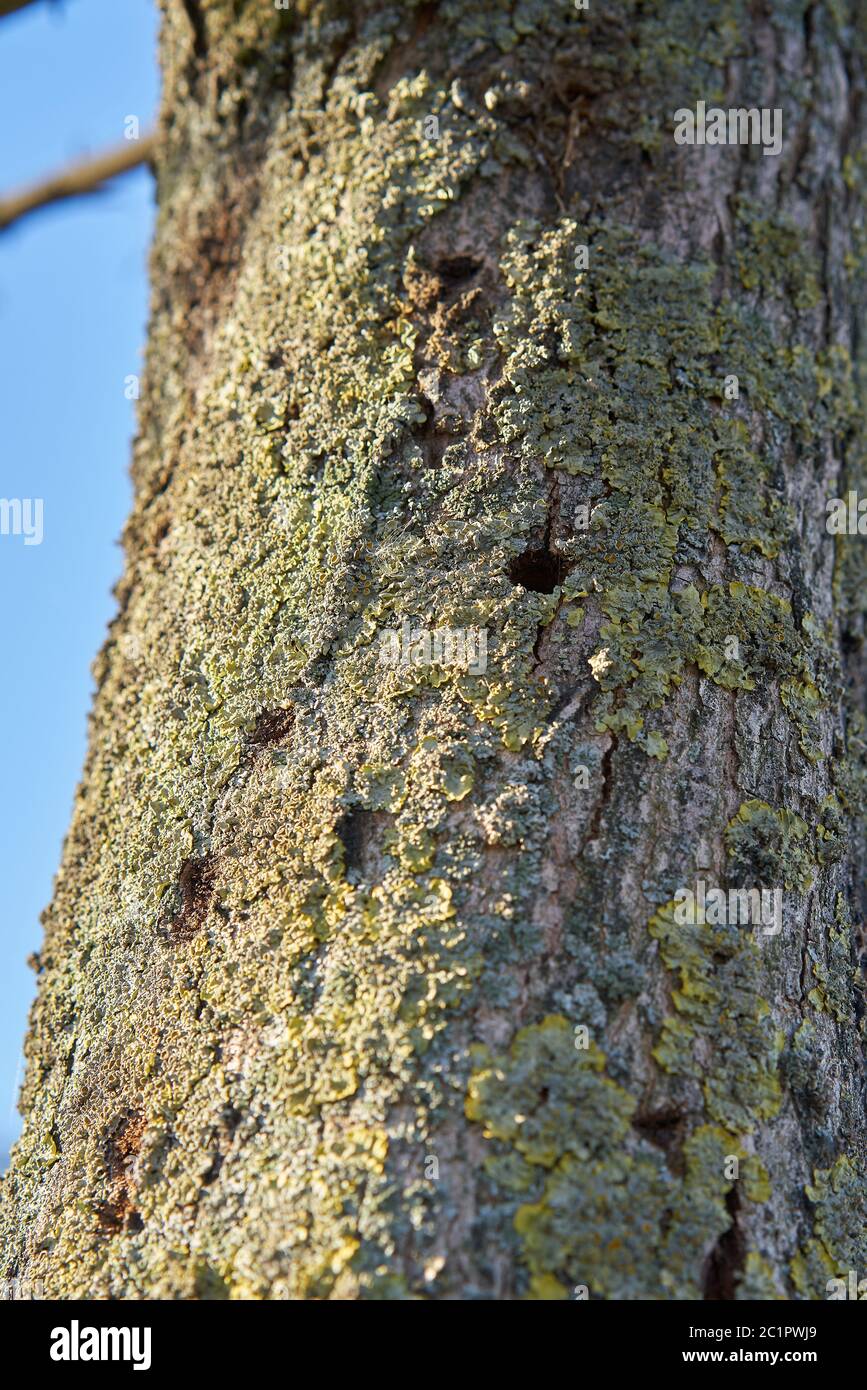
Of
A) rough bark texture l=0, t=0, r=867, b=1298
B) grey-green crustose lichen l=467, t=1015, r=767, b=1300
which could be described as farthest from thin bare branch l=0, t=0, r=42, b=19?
grey-green crustose lichen l=467, t=1015, r=767, b=1300

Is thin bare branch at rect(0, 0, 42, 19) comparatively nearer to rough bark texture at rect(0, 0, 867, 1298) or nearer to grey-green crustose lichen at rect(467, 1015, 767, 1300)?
rough bark texture at rect(0, 0, 867, 1298)

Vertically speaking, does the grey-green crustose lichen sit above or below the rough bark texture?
below

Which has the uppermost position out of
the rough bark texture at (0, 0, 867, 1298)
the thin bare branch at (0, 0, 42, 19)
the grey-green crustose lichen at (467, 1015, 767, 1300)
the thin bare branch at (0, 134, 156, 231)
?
the thin bare branch at (0, 134, 156, 231)

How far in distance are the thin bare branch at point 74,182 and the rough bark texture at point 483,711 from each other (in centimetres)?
147

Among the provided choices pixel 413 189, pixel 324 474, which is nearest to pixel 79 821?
pixel 324 474

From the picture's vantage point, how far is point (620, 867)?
1.71 meters

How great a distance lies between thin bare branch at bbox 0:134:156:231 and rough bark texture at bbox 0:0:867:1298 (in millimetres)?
1466

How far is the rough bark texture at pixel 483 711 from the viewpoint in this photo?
1.56m

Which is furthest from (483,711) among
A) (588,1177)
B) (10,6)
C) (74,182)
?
(74,182)

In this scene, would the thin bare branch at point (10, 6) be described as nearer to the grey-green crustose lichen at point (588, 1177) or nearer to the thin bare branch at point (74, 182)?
the thin bare branch at point (74, 182)

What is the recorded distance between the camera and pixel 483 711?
179 cm

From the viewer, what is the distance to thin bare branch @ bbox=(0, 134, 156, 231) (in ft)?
13.1

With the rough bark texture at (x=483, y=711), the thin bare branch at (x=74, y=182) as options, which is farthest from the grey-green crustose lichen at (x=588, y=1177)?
the thin bare branch at (x=74, y=182)
